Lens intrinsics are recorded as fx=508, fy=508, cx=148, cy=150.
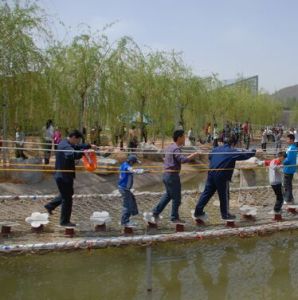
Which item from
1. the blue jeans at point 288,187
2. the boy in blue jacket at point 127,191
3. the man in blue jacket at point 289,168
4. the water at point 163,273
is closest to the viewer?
the water at point 163,273

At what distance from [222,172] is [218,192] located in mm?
348

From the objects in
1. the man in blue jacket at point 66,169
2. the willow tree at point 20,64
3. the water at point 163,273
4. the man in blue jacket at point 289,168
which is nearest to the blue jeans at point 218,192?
the water at point 163,273

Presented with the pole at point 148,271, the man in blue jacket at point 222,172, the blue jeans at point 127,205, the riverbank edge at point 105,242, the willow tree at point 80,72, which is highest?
the willow tree at point 80,72

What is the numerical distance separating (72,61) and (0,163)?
4821 millimetres

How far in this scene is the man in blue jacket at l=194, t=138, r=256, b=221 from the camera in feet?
26.7

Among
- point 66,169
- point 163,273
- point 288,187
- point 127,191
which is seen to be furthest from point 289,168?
point 66,169

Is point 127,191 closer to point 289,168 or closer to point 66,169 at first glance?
point 66,169

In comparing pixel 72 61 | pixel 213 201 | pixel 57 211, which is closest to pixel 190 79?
pixel 72 61

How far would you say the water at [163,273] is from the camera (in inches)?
254

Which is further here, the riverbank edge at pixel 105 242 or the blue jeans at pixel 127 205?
the blue jeans at pixel 127 205

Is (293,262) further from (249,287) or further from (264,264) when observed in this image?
(249,287)

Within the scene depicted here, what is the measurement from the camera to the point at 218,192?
830cm

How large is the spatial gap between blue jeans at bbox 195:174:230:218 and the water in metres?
0.62

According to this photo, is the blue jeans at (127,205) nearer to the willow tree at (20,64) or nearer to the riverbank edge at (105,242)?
the riverbank edge at (105,242)
